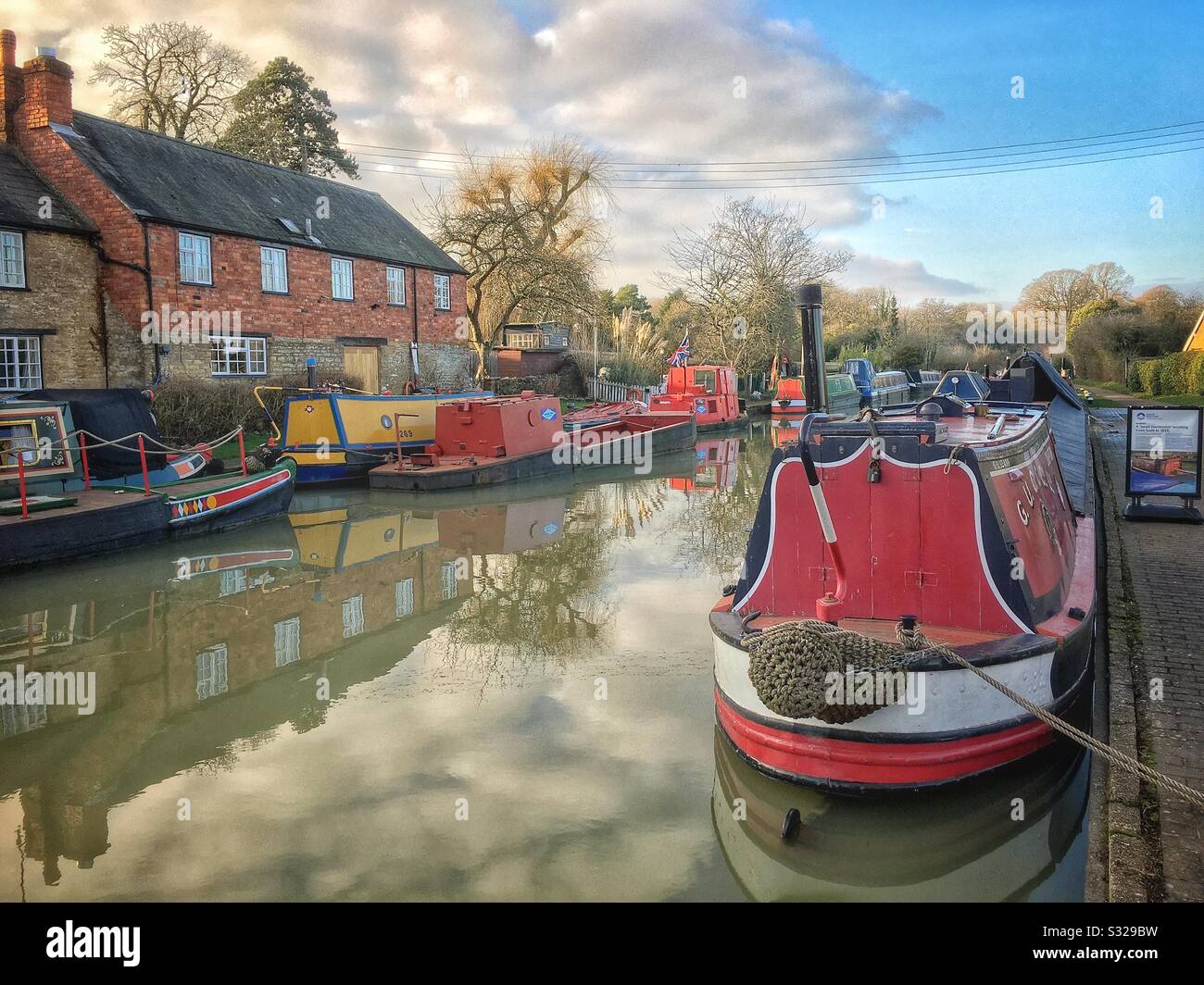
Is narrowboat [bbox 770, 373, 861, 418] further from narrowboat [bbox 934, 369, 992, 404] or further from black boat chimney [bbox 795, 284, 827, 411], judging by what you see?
black boat chimney [bbox 795, 284, 827, 411]

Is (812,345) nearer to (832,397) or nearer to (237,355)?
(237,355)

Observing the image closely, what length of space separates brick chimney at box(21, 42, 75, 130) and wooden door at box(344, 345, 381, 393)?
27.3 ft

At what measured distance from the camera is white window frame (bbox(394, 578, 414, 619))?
30.3ft

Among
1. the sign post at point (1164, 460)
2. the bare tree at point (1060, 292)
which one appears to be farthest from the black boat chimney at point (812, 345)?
the bare tree at point (1060, 292)

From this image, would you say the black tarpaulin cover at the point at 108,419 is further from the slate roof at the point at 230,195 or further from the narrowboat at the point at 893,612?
the narrowboat at the point at 893,612

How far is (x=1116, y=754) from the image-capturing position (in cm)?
382

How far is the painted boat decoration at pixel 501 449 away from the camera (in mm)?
16625

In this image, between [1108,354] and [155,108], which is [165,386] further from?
[1108,354]

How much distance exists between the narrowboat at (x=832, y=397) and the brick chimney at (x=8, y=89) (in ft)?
60.1

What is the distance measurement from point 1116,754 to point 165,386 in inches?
718

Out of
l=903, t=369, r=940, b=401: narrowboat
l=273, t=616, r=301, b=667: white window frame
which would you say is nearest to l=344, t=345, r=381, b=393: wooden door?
l=273, t=616, r=301, b=667: white window frame

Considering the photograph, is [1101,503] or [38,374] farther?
[38,374]
